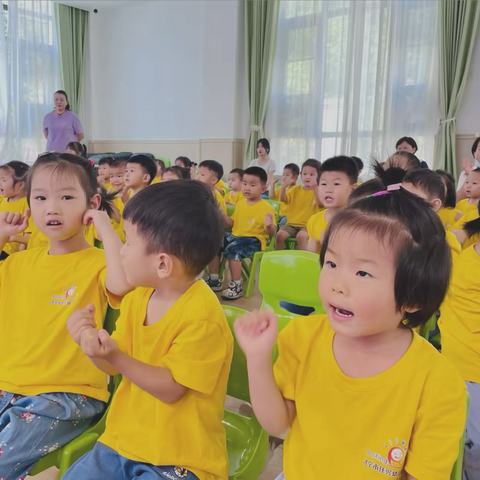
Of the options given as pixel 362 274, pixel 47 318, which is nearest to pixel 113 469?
pixel 47 318

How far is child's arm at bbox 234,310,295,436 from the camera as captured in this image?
0.75m

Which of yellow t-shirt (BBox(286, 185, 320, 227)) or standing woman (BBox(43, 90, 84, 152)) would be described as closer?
yellow t-shirt (BBox(286, 185, 320, 227))

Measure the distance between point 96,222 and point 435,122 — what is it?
5.34 m

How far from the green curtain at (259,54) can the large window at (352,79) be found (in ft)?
0.38

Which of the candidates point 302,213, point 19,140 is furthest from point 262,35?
point 19,140

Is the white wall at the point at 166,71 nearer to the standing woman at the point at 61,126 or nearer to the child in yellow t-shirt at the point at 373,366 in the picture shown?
the standing woman at the point at 61,126

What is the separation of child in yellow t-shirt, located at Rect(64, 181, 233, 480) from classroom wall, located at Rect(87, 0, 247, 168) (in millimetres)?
5996

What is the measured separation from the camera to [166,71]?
24.6 ft

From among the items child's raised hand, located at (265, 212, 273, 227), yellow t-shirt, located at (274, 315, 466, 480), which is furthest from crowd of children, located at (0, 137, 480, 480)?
child's raised hand, located at (265, 212, 273, 227)

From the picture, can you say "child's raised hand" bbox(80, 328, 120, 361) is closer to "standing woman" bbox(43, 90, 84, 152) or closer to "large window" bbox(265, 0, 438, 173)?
"large window" bbox(265, 0, 438, 173)

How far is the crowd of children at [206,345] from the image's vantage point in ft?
2.44

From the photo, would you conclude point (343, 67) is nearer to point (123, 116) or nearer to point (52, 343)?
point (123, 116)

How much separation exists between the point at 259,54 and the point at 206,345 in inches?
250

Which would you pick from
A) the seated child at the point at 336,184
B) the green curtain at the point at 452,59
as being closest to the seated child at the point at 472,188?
the seated child at the point at 336,184
